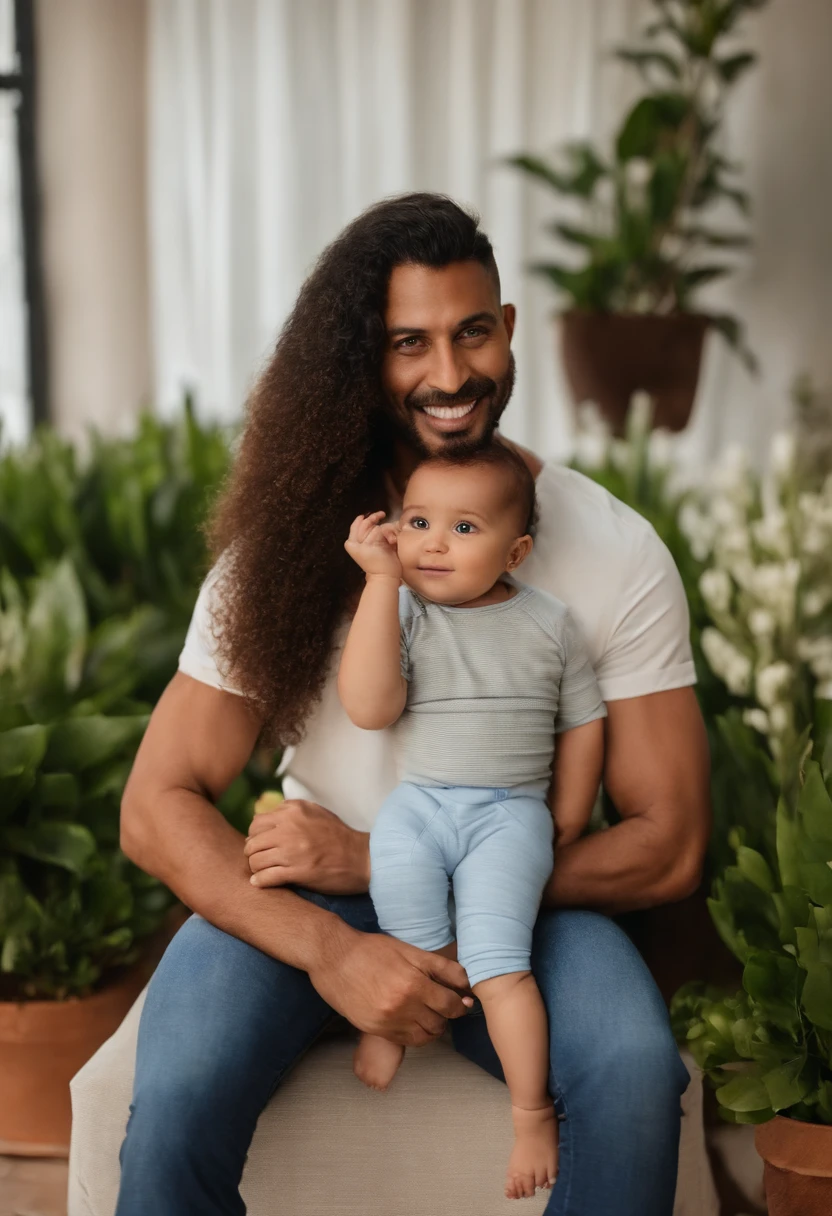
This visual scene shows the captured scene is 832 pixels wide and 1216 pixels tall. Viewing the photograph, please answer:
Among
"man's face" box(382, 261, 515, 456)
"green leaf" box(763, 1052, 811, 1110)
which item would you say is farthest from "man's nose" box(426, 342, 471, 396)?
"green leaf" box(763, 1052, 811, 1110)

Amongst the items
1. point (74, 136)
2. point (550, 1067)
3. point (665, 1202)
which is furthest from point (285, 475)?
point (74, 136)

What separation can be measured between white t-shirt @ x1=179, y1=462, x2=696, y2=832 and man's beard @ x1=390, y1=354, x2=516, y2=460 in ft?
0.55

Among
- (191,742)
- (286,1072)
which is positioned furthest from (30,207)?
(286,1072)

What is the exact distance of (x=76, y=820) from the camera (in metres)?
2.05

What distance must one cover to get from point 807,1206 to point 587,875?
42 centimetres

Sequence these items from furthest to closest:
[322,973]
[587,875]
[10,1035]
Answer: [10,1035] < [587,875] < [322,973]

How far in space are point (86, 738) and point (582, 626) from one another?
32.3 inches

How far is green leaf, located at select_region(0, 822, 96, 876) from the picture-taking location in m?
1.92

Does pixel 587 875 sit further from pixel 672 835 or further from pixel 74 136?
pixel 74 136

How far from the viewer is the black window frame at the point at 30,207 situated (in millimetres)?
5500

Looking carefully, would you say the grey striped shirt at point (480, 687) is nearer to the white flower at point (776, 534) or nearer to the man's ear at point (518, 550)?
the man's ear at point (518, 550)

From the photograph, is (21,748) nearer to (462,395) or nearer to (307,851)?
(307,851)

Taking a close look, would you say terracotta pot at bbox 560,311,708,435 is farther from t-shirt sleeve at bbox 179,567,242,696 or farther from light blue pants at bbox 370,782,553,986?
light blue pants at bbox 370,782,553,986

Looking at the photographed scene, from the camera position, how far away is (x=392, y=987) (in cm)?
142
